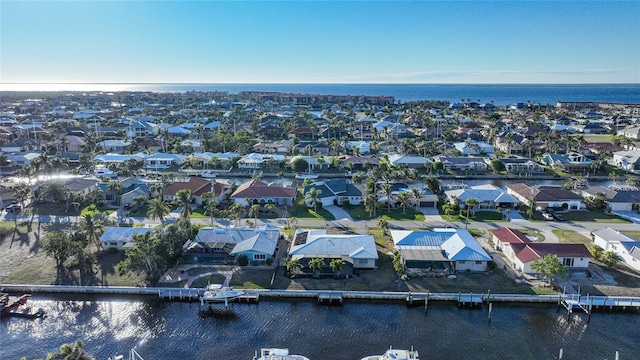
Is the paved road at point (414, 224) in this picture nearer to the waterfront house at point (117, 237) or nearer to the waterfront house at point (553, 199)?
the waterfront house at point (553, 199)

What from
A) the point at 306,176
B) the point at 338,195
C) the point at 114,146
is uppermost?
the point at 114,146

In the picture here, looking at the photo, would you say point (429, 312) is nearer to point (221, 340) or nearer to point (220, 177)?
point (221, 340)

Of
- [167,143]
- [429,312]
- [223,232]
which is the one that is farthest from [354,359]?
[167,143]

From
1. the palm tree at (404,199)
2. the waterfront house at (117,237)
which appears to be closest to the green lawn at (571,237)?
the palm tree at (404,199)

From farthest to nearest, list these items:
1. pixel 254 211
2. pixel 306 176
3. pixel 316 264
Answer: pixel 306 176 < pixel 254 211 < pixel 316 264

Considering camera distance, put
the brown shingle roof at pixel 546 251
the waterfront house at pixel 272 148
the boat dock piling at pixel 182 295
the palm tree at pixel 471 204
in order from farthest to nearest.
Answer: the waterfront house at pixel 272 148 → the palm tree at pixel 471 204 → the brown shingle roof at pixel 546 251 → the boat dock piling at pixel 182 295

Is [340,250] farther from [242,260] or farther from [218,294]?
[218,294]

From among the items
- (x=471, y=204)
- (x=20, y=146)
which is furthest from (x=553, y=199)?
(x=20, y=146)
